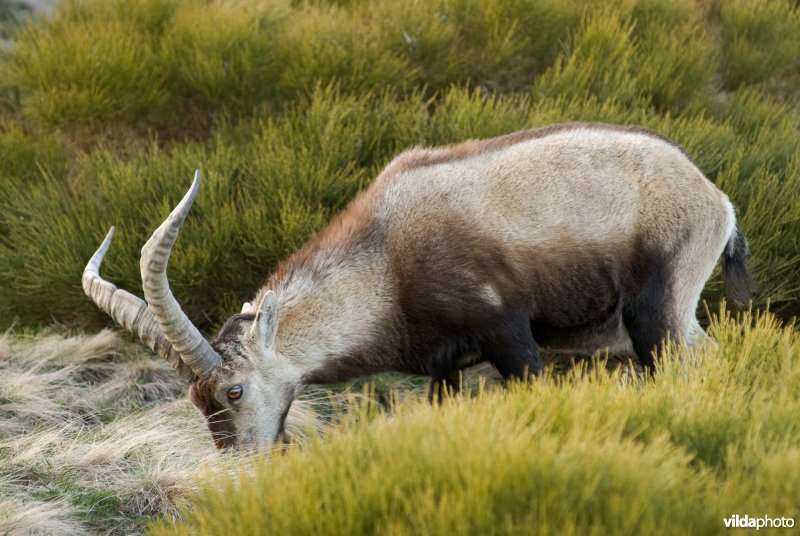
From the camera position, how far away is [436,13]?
360 inches

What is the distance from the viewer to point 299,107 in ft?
26.1

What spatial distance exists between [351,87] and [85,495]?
15.9 ft

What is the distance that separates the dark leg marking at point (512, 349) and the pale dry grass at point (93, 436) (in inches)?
51.9

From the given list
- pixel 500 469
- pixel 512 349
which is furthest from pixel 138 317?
pixel 500 469

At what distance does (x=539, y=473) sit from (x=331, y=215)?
470 cm

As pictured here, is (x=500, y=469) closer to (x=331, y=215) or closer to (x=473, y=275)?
(x=473, y=275)

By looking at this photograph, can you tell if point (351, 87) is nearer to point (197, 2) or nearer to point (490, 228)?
point (197, 2)

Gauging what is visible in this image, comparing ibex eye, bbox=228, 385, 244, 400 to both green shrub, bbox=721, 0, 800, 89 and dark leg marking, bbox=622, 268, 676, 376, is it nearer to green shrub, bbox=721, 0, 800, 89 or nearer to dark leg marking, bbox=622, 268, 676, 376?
dark leg marking, bbox=622, 268, 676, 376

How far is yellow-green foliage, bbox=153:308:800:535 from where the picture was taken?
272 centimetres

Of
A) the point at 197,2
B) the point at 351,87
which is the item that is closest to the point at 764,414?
the point at 351,87

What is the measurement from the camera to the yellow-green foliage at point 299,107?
7188mm

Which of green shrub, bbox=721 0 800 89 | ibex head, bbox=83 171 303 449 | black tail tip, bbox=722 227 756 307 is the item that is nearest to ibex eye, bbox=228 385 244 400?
ibex head, bbox=83 171 303 449
